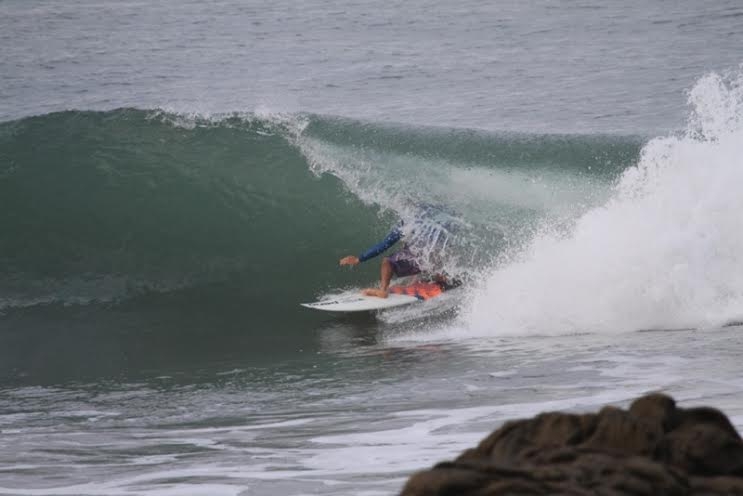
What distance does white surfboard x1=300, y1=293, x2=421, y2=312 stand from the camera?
1197 centimetres

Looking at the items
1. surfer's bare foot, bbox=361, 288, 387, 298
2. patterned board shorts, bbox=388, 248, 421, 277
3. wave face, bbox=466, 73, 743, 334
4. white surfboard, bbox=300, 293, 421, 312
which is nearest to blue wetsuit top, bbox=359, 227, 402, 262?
patterned board shorts, bbox=388, 248, 421, 277

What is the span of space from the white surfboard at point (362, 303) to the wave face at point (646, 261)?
2.57ft

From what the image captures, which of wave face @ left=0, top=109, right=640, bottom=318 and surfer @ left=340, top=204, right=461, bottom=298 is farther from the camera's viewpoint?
wave face @ left=0, top=109, right=640, bottom=318

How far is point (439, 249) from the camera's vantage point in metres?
12.2

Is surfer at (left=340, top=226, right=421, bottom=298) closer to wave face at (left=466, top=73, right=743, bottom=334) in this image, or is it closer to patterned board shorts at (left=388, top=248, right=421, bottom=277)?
patterned board shorts at (left=388, top=248, right=421, bottom=277)

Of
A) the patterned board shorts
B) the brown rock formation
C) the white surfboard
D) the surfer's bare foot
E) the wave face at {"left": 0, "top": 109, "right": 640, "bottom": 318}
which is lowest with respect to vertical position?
the white surfboard

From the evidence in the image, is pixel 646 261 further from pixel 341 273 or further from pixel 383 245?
pixel 341 273

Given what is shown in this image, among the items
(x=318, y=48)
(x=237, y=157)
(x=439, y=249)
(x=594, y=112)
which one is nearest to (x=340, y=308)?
(x=439, y=249)

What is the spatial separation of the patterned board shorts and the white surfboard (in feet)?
0.88

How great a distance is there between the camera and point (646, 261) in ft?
37.1

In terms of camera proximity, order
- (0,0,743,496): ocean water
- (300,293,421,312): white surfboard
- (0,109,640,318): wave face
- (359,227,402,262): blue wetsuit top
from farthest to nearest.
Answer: (0,109,640,318): wave face < (359,227,402,262): blue wetsuit top < (300,293,421,312): white surfboard < (0,0,743,496): ocean water

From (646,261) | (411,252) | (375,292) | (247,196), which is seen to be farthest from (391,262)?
(247,196)

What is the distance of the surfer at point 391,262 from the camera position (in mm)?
12078

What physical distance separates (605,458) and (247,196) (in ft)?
44.1
